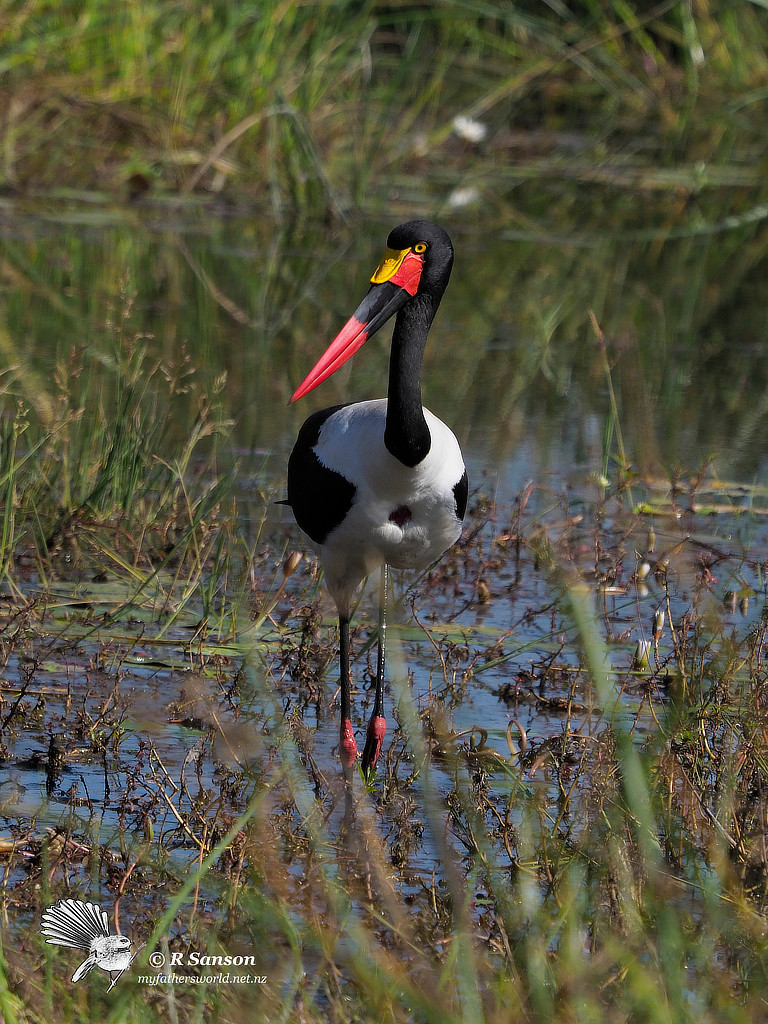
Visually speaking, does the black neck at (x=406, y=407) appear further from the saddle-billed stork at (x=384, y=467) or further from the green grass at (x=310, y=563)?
the green grass at (x=310, y=563)

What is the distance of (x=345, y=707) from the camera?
3.94m

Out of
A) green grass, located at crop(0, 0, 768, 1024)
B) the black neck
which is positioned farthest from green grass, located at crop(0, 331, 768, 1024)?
the black neck

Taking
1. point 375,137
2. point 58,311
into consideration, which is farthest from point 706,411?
point 375,137

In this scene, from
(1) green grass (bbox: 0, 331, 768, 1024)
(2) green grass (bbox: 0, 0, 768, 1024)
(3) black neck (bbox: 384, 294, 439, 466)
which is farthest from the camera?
(3) black neck (bbox: 384, 294, 439, 466)

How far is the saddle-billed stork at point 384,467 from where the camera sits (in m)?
3.78

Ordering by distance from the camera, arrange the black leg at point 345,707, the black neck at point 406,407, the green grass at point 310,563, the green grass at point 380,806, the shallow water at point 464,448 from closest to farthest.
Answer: the green grass at point 380,806 → the green grass at point 310,563 → the shallow water at point 464,448 → the black neck at point 406,407 → the black leg at point 345,707

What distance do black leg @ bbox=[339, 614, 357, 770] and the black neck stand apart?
1.67 ft

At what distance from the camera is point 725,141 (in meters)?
13.6

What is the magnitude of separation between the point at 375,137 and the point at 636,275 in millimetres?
1935

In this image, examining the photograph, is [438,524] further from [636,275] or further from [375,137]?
[375,137]

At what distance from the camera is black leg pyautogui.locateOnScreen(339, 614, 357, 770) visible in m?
3.83

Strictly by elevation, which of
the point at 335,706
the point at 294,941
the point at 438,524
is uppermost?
the point at 438,524

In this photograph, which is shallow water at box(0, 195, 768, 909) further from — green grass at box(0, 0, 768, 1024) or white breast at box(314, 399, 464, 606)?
white breast at box(314, 399, 464, 606)

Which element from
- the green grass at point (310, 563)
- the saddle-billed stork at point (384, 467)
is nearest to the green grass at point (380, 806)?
the green grass at point (310, 563)
